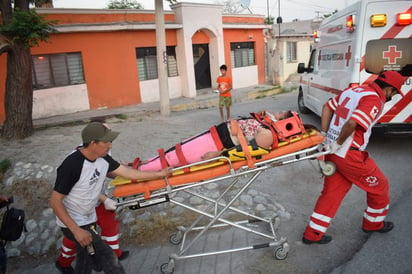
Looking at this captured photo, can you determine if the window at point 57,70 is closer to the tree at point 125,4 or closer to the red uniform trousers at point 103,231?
the red uniform trousers at point 103,231

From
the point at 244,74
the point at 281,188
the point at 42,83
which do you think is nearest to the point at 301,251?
the point at 281,188

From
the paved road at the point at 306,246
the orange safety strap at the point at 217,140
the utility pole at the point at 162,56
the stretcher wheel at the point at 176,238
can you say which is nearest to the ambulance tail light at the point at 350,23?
the paved road at the point at 306,246

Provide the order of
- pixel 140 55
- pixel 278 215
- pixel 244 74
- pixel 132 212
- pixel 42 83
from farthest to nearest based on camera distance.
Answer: pixel 244 74, pixel 140 55, pixel 42 83, pixel 132 212, pixel 278 215

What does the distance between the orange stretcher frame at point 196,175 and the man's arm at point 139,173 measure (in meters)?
0.07

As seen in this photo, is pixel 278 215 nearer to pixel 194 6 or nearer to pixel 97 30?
pixel 97 30

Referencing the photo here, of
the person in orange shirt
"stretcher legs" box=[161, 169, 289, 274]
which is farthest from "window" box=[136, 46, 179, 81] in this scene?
"stretcher legs" box=[161, 169, 289, 274]

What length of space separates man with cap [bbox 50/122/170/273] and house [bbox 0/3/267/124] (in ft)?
27.1

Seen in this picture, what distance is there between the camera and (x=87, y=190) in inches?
105

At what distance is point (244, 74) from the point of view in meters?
17.8

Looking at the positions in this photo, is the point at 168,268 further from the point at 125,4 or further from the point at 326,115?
the point at 125,4

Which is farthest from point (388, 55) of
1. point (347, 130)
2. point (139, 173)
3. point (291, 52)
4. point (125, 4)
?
point (125, 4)

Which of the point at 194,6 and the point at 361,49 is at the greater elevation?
the point at 194,6

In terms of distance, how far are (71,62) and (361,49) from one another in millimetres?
9999

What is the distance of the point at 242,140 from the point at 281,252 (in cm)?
119
